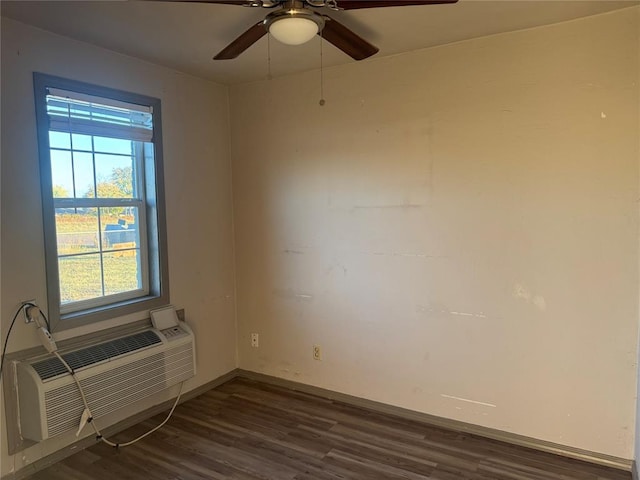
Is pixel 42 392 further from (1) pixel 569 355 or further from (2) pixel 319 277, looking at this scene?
(1) pixel 569 355

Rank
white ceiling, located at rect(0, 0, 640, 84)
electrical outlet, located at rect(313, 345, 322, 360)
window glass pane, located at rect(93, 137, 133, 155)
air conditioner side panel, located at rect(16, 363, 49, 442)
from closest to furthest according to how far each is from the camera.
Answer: white ceiling, located at rect(0, 0, 640, 84), air conditioner side panel, located at rect(16, 363, 49, 442), window glass pane, located at rect(93, 137, 133, 155), electrical outlet, located at rect(313, 345, 322, 360)

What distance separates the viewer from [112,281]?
3002mm

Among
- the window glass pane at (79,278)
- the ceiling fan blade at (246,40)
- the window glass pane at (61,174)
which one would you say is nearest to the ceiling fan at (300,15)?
the ceiling fan blade at (246,40)

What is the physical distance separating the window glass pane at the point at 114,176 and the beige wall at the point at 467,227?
38.8 inches

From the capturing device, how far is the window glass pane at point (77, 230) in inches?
105

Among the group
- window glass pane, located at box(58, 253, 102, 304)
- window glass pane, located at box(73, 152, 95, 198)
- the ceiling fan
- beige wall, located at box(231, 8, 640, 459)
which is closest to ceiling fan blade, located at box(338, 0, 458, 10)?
the ceiling fan

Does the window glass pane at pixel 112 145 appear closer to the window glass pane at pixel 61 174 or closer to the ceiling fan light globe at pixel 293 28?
the window glass pane at pixel 61 174

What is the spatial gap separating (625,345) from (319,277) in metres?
1.98

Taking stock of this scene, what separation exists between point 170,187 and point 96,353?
49.5 inches

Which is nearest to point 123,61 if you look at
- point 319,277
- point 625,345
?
point 319,277

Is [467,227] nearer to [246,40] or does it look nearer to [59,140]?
[246,40]

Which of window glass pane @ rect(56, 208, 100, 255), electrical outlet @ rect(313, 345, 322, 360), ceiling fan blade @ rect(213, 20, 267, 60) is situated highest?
ceiling fan blade @ rect(213, 20, 267, 60)

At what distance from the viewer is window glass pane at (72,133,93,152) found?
2.72 metres

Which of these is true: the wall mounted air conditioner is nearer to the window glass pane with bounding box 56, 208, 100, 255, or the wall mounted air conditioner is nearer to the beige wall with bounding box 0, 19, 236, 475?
the beige wall with bounding box 0, 19, 236, 475
